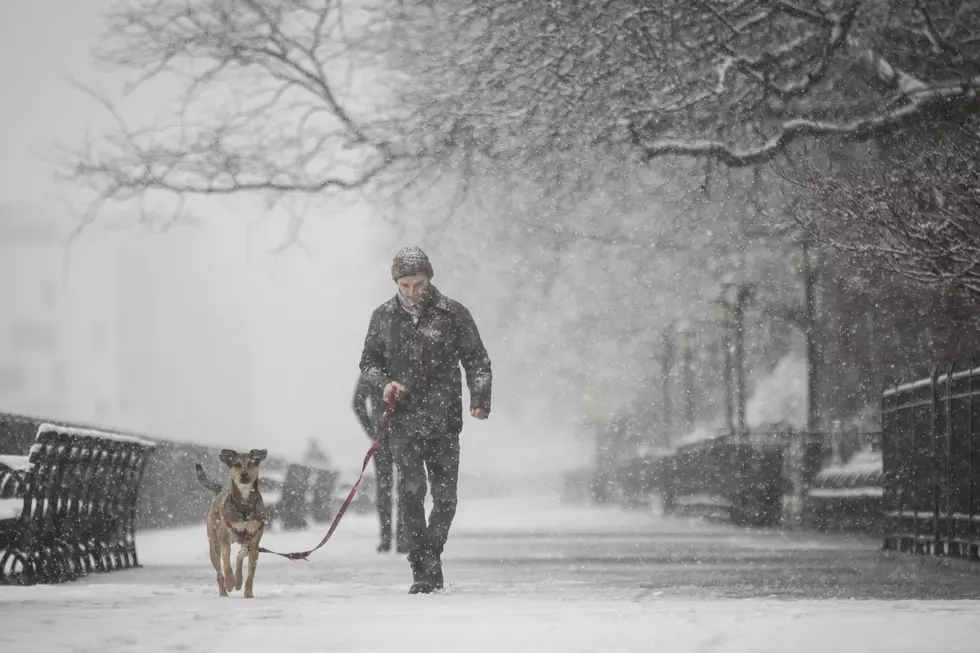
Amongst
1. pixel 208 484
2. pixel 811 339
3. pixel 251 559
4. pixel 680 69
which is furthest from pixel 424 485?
pixel 811 339

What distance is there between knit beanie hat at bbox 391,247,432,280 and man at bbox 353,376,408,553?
288cm

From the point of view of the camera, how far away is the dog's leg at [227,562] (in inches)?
400

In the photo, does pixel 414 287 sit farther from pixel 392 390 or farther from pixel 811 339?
pixel 811 339

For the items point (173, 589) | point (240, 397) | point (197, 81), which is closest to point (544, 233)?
point (197, 81)

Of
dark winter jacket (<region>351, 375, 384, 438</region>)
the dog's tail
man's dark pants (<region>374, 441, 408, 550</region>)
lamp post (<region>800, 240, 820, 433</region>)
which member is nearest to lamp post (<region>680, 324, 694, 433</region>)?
lamp post (<region>800, 240, 820, 433</region>)

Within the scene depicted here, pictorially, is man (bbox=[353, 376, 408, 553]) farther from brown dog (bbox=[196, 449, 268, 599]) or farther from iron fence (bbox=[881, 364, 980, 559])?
iron fence (bbox=[881, 364, 980, 559])

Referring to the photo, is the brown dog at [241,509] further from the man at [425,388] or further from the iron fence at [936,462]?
the iron fence at [936,462]

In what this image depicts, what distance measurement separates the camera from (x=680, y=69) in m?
17.9

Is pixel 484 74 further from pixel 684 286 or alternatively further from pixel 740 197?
pixel 684 286

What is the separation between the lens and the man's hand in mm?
10125

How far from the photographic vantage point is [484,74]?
18.6 metres

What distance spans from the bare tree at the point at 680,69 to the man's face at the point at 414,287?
24.9 ft

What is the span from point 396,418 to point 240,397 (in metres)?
132

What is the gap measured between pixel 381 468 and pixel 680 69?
5.37 meters
